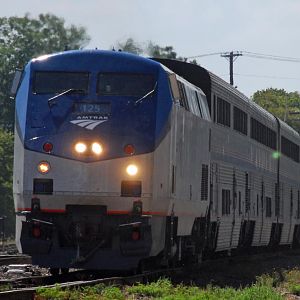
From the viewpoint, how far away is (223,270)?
19.1 m

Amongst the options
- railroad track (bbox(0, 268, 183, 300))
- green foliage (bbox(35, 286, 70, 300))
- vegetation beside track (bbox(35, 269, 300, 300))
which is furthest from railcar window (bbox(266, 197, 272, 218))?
green foliage (bbox(35, 286, 70, 300))

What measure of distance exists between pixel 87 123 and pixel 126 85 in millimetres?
992

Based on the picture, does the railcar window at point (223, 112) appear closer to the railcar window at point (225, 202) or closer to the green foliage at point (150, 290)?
the railcar window at point (225, 202)

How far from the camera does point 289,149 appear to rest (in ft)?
106

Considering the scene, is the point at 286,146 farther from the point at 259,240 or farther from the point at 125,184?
the point at 125,184

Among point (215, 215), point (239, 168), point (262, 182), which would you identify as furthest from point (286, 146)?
point (215, 215)

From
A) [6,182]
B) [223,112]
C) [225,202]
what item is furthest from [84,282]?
[6,182]

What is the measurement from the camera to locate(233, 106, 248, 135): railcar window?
71.0 feet

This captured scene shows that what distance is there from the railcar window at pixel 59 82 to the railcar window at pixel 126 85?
28 cm

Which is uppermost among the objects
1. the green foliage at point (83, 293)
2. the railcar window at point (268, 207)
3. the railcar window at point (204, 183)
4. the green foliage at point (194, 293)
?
the railcar window at point (204, 183)

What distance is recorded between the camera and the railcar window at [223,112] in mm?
19611

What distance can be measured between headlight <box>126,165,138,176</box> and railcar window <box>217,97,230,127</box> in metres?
5.73

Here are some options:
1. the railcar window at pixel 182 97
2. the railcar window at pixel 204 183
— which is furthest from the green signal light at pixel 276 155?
the railcar window at pixel 182 97

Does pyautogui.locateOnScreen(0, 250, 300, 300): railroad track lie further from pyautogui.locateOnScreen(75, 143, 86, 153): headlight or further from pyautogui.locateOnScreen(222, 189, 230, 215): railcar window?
pyautogui.locateOnScreen(75, 143, 86, 153): headlight
